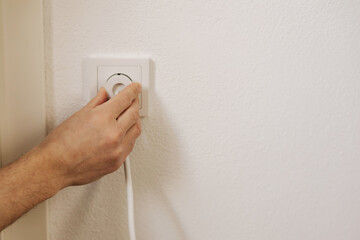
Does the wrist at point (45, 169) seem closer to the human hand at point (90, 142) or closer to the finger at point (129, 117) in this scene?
the human hand at point (90, 142)

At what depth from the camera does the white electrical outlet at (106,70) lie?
1.57 ft

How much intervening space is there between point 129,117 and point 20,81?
166 mm

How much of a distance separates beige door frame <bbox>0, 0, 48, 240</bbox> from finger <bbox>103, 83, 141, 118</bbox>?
12 centimetres

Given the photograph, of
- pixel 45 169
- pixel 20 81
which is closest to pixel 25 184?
pixel 45 169

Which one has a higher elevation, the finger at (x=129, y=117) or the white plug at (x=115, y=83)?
the white plug at (x=115, y=83)

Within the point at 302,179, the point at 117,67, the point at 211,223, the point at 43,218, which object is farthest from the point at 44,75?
the point at 302,179

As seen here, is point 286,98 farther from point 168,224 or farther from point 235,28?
point 168,224

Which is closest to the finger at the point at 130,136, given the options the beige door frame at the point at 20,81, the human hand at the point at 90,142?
the human hand at the point at 90,142

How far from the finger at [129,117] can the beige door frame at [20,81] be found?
0.43 feet

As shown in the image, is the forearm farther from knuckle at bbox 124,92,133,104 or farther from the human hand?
knuckle at bbox 124,92,133,104

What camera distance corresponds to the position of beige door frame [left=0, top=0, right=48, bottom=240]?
0.44 meters

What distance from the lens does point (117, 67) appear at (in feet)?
1.58

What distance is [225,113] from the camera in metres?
0.53

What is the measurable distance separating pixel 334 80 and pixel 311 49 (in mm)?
73
